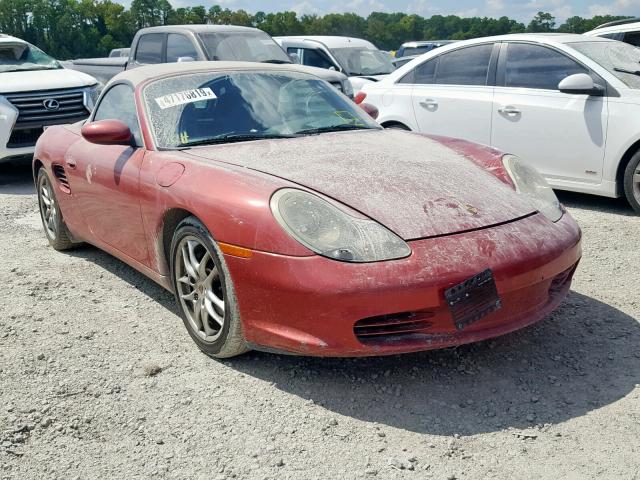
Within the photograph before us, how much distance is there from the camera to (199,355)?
11.9 feet

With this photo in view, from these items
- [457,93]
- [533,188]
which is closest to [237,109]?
[533,188]

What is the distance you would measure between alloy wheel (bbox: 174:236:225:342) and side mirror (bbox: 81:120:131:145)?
0.84 meters

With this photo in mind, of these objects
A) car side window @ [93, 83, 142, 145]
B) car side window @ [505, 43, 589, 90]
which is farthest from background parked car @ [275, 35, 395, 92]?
car side window @ [93, 83, 142, 145]

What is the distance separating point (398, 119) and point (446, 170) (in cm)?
397

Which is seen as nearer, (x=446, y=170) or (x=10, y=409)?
(x=10, y=409)

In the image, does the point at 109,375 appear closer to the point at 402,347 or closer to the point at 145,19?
the point at 402,347

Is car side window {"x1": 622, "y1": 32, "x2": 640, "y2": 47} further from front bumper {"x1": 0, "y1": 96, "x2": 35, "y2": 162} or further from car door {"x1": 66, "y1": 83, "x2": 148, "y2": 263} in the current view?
front bumper {"x1": 0, "y1": 96, "x2": 35, "y2": 162}

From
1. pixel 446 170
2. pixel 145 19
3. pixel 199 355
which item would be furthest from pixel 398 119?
pixel 145 19

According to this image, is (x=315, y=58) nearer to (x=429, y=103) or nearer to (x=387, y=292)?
(x=429, y=103)

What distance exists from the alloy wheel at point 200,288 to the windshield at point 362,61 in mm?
9107

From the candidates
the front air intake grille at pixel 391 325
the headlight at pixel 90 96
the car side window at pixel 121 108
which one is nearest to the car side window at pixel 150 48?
the headlight at pixel 90 96

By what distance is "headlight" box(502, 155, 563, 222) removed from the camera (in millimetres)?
3617

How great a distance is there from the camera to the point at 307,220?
312 centimetres

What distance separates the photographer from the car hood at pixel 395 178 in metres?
3.20
